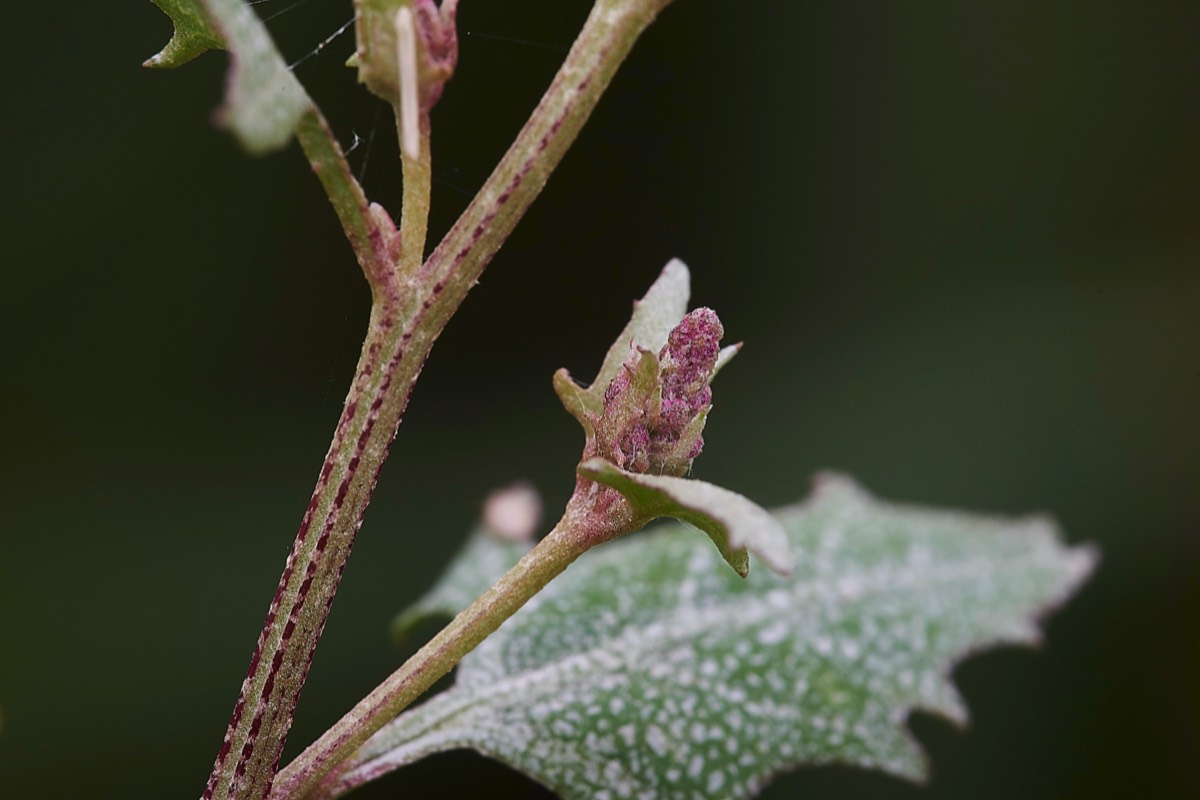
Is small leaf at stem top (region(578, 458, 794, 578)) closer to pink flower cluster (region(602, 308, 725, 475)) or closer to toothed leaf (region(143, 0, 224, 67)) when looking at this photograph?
pink flower cluster (region(602, 308, 725, 475))

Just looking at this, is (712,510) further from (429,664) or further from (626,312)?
(626,312)

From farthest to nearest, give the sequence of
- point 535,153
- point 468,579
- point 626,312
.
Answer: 1. point 626,312
2. point 468,579
3. point 535,153

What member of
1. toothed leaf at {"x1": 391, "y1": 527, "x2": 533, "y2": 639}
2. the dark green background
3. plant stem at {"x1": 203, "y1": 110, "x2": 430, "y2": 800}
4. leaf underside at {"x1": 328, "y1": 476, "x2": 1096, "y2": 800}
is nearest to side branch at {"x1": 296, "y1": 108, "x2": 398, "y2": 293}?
plant stem at {"x1": 203, "y1": 110, "x2": 430, "y2": 800}

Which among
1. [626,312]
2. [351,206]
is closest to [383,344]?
[351,206]

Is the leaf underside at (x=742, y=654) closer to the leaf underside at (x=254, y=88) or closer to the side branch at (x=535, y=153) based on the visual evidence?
the side branch at (x=535, y=153)

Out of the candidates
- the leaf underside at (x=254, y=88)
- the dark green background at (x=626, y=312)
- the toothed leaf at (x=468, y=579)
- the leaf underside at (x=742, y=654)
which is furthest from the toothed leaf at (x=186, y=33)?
the dark green background at (x=626, y=312)

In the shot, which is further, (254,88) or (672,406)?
(672,406)
